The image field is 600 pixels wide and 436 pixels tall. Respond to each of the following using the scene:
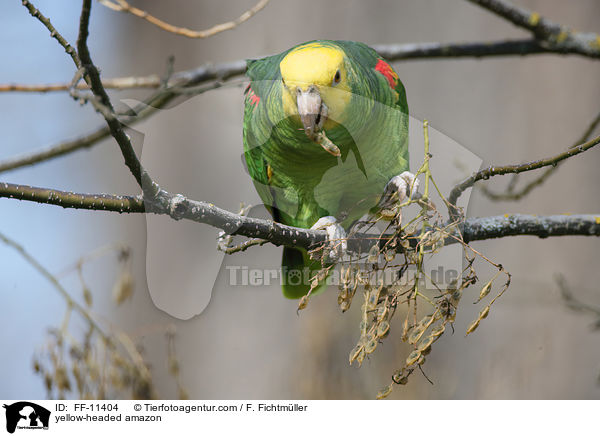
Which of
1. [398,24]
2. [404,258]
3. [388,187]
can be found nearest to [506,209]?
[398,24]

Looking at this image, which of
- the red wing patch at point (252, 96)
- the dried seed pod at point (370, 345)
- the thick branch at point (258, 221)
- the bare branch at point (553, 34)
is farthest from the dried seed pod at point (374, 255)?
the bare branch at point (553, 34)

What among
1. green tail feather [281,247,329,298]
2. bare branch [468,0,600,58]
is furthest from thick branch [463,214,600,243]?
bare branch [468,0,600,58]

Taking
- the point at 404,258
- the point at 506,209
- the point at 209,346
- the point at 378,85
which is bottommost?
the point at 209,346

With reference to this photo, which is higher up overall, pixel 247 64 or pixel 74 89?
pixel 247 64

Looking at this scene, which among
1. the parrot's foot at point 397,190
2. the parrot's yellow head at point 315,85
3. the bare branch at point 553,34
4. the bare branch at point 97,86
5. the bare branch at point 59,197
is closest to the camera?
the bare branch at point 97,86

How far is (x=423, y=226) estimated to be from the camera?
79cm

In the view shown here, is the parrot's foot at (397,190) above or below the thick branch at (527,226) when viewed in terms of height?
above

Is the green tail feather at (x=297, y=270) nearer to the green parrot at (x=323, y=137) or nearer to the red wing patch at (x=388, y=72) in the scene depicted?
the green parrot at (x=323, y=137)

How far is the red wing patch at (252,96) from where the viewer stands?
120cm

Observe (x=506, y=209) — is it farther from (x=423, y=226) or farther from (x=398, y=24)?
(x=423, y=226)
